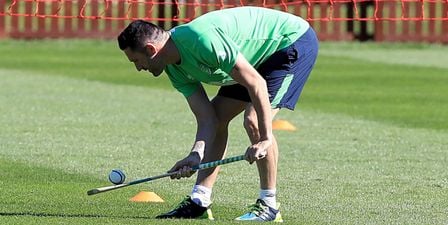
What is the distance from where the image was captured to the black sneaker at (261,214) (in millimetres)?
8867

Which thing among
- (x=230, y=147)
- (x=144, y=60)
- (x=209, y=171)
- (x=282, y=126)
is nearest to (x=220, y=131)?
(x=209, y=171)

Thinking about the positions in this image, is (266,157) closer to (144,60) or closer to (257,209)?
(257,209)

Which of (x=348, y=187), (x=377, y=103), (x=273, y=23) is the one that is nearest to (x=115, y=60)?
(x=377, y=103)

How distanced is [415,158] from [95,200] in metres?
3.76

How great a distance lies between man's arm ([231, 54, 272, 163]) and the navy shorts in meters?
0.53

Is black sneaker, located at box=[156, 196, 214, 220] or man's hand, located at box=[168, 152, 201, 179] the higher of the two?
man's hand, located at box=[168, 152, 201, 179]

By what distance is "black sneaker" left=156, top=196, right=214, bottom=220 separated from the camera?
9008 mm

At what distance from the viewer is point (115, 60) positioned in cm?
2505

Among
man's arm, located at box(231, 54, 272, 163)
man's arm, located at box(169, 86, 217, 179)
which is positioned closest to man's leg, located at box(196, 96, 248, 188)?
man's arm, located at box(169, 86, 217, 179)

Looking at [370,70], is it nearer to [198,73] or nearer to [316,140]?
[316,140]

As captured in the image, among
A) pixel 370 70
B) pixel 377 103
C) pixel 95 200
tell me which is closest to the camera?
pixel 95 200

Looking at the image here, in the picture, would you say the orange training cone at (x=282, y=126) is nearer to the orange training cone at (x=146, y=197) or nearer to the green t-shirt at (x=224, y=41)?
the orange training cone at (x=146, y=197)

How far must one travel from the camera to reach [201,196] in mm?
9055

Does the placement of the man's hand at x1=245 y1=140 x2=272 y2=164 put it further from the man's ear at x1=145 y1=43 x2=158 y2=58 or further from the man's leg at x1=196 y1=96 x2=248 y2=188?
the man's ear at x1=145 y1=43 x2=158 y2=58
